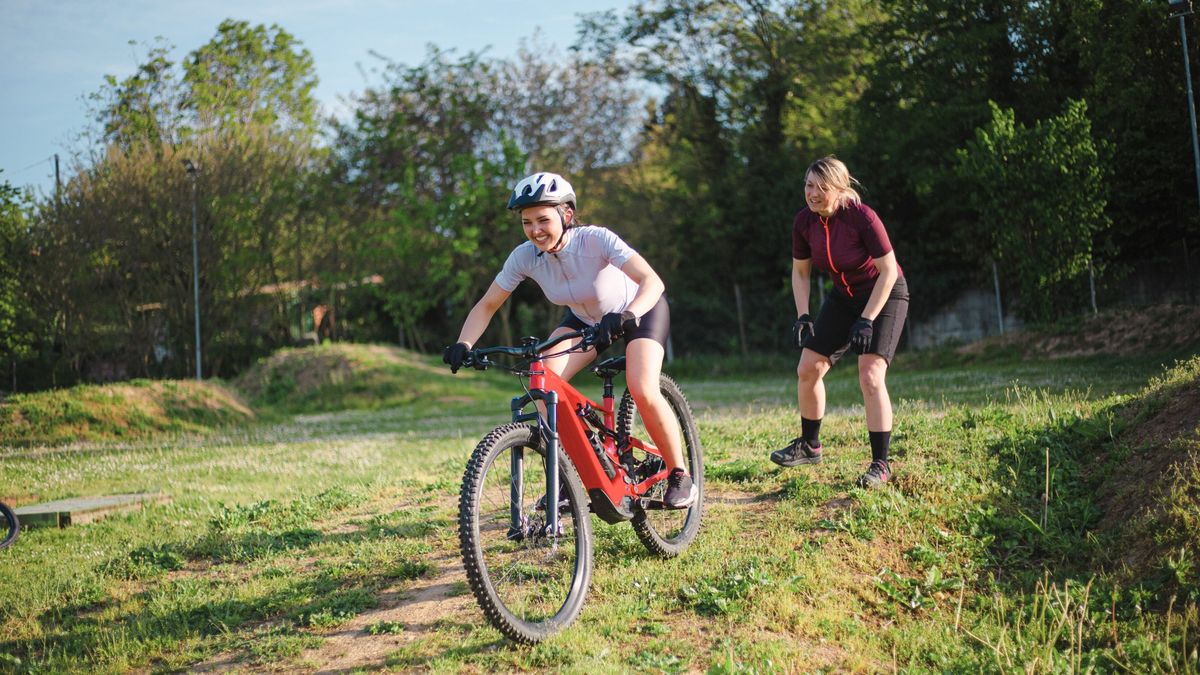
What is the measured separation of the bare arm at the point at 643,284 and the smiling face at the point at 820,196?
1.67 m

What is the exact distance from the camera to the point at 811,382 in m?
6.86

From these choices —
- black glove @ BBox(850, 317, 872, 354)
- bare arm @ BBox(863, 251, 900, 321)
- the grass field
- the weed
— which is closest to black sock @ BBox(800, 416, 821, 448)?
the grass field

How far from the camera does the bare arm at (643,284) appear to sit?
5.04 meters

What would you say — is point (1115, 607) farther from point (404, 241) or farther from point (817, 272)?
point (404, 241)

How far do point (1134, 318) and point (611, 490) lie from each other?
16.2 m

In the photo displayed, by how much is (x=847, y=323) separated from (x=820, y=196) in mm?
942

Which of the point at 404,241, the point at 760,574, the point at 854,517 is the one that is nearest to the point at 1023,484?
the point at 854,517

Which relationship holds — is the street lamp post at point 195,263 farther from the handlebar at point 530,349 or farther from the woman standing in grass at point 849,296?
the handlebar at point 530,349

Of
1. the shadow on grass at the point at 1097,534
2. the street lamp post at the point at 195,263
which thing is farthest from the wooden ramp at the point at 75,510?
the street lamp post at the point at 195,263

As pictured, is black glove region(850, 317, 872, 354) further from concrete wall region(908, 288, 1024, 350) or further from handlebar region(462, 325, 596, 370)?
concrete wall region(908, 288, 1024, 350)

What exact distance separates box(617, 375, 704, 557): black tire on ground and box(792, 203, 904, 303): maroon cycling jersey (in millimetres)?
1337

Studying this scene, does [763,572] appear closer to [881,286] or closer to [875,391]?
[875,391]

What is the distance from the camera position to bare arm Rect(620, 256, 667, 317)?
5.04 metres

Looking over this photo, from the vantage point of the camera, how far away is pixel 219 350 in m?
31.3
